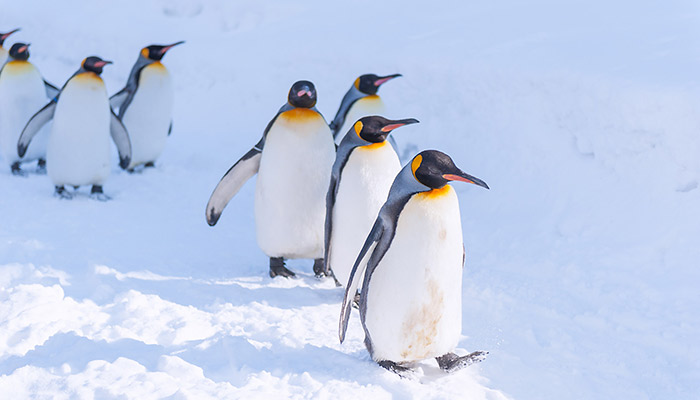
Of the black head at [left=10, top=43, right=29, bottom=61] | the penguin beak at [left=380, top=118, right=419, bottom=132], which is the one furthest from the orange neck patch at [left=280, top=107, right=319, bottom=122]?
the black head at [left=10, top=43, right=29, bottom=61]

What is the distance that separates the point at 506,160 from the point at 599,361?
2464 millimetres

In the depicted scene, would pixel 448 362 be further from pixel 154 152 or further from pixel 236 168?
pixel 154 152

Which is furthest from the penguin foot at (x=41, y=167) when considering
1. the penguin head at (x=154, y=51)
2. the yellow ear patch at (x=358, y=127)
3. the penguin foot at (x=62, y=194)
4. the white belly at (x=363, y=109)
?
the yellow ear patch at (x=358, y=127)

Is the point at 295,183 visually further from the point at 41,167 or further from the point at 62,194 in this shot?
the point at 41,167

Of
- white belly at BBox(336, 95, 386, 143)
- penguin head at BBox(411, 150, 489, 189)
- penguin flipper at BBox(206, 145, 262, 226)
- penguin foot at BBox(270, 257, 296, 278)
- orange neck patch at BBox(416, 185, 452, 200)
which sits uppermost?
white belly at BBox(336, 95, 386, 143)

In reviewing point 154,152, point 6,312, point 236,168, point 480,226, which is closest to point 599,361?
point 480,226

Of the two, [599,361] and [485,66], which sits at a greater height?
[485,66]

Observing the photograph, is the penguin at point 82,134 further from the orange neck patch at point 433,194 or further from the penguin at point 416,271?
the orange neck patch at point 433,194

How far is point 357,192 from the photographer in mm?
3268

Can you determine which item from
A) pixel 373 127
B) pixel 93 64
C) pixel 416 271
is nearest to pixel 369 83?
pixel 373 127

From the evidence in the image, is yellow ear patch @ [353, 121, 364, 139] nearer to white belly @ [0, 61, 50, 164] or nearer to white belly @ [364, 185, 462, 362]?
white belly @ [364, 185, 462, 362]

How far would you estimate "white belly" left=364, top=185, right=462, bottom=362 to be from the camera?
2547 mm

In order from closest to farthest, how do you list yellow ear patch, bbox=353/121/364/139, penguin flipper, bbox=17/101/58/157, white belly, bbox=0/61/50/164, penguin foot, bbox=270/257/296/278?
yellow ear patch, bbox=353/121/364/139
penguin foot, bbox=270/257/296/278
penguin flipper, bbox=17/101/58/157
white belly, bbox=0/61/50/164

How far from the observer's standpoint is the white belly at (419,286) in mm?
2547
